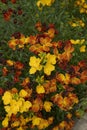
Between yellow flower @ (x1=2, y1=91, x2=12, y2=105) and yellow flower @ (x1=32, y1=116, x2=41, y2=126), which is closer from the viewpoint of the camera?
yellow flower @ (x1=2, y1=91, x2=12, y2=105)

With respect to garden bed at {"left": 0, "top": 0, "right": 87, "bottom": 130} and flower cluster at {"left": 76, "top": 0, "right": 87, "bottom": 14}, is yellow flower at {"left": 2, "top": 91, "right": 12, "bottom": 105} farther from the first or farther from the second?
flower cluster at {"left": 76, "top": 0, "right": 87, "bottom": 14}

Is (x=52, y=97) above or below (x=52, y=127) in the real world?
above

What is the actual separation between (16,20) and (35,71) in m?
0.95

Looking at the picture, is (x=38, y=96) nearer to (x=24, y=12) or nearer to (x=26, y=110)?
(x=26, y=110)

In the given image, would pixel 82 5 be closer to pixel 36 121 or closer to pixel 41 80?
pixel 41 80

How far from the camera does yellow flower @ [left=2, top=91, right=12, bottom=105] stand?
296cm

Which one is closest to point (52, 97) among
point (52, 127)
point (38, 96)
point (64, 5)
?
point (38, 96)

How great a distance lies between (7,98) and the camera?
2969mm

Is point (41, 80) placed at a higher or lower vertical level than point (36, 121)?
higher

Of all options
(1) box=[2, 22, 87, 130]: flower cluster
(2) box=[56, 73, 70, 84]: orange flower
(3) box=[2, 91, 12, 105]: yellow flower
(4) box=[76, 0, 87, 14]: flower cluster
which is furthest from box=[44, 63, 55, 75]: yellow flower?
(4) box=[76, 0, 87, 14]: flower cluster

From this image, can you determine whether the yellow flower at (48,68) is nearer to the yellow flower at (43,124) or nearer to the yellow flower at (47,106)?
the yellow flower at (47,106)

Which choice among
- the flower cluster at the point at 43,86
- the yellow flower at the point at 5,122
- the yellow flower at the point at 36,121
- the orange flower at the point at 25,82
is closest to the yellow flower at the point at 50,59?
the flower cluster at the point at 43,86

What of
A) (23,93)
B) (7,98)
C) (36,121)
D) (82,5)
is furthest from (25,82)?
(82,5)

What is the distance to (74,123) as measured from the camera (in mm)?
3402
